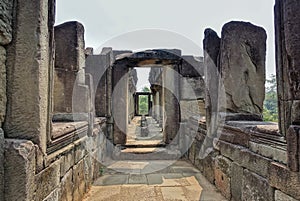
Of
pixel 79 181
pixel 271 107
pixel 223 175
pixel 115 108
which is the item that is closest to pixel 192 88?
pixel 115 108

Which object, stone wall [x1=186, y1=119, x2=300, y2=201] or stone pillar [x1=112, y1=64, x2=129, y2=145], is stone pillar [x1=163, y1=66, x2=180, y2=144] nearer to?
stone pillar [x1=112, y1=64, x2=129, y2=145]

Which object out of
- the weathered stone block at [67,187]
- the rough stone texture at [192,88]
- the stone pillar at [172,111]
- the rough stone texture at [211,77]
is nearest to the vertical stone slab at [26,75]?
the weathered stone block at [67,187]

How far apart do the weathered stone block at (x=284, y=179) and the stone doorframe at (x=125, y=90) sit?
14.0 ft

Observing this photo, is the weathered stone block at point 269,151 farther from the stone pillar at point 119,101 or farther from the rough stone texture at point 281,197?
the stone pillar at point 119,101

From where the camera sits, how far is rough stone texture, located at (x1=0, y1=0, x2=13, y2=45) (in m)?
1.42

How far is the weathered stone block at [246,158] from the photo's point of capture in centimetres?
207

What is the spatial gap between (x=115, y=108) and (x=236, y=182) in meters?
3.77

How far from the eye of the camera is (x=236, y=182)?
2695 millimetres

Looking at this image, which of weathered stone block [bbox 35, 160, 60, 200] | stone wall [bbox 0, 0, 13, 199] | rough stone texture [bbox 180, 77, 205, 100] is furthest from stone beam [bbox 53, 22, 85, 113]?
rough stone texture [bbox 180, 77, 205, 100]

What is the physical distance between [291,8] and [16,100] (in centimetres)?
187

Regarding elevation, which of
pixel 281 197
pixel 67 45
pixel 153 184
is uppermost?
pixel 67 45

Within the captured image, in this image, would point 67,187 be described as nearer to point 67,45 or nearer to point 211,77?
point 67,45

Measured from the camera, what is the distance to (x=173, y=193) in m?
3.34

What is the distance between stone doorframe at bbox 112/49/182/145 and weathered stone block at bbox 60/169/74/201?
3.39 metres
